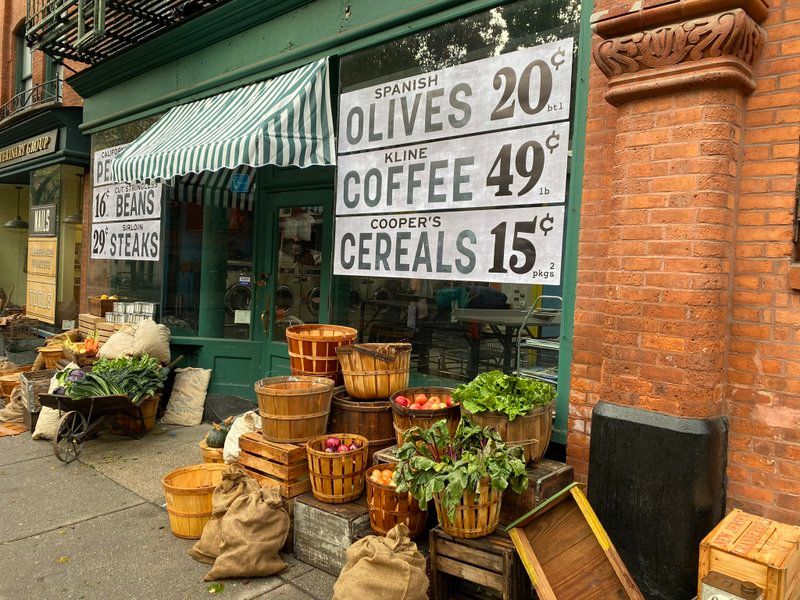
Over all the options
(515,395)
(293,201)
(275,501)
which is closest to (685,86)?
(515,395)

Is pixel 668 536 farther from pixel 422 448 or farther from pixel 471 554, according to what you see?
pixel 422 448

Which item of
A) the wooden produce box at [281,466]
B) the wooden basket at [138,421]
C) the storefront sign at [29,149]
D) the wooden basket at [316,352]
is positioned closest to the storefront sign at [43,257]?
the storefront sign at [29,149]

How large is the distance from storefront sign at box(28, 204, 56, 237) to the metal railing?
→ 87.7 inches

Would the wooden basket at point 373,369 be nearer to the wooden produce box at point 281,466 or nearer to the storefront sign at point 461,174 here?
the wooden produce box at point 281,466

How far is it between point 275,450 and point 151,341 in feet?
11.1

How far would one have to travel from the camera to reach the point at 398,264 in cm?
492

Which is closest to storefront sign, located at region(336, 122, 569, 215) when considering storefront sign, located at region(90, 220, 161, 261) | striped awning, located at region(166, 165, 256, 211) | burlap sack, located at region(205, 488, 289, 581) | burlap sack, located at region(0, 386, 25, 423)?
striped awning, located at region(166, 165, 256, 211)

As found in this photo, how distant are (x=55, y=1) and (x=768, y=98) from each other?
30.9 ft

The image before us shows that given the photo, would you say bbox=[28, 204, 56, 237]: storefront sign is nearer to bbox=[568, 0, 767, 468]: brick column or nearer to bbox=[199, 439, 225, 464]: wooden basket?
bbox=[199, 439, 225, 464]: wooden basket

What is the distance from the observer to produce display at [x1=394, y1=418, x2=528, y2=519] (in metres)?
3.02

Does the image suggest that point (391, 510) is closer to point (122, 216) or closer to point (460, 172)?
point (460, 172)

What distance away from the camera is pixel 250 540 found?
3605mm

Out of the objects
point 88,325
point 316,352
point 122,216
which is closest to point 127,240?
point 122,216

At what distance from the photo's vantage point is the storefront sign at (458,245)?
13.3 feet
